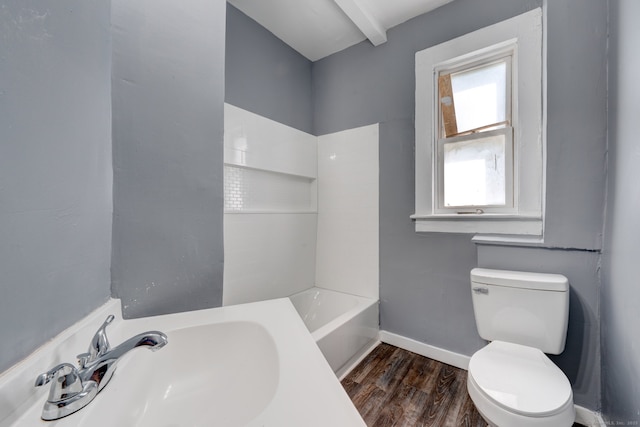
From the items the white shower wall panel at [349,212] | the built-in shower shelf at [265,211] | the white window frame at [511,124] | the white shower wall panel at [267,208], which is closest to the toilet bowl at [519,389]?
the white window frame at [511,124]

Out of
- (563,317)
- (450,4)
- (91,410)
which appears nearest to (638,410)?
(563,317)

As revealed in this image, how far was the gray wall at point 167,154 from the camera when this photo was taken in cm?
85

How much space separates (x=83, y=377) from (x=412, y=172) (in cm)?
194

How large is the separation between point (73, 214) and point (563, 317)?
1.92 metres

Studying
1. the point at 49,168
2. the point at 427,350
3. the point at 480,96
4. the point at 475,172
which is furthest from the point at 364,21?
the point at 427,350

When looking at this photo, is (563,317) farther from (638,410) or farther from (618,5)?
(618,5)

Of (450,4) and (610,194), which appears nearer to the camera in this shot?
(610,194)

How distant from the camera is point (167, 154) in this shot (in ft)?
3.13

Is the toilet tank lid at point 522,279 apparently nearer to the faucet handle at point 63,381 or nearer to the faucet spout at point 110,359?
the faucet spout at point 110,359

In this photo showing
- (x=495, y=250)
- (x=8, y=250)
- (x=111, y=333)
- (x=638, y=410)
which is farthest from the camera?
(x=495, y=250)

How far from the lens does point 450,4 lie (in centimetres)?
176

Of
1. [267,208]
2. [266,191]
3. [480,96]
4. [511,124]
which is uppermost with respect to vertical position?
[480,96]

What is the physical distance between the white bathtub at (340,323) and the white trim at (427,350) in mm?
111

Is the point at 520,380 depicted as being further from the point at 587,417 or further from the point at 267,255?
the point at 267,255
